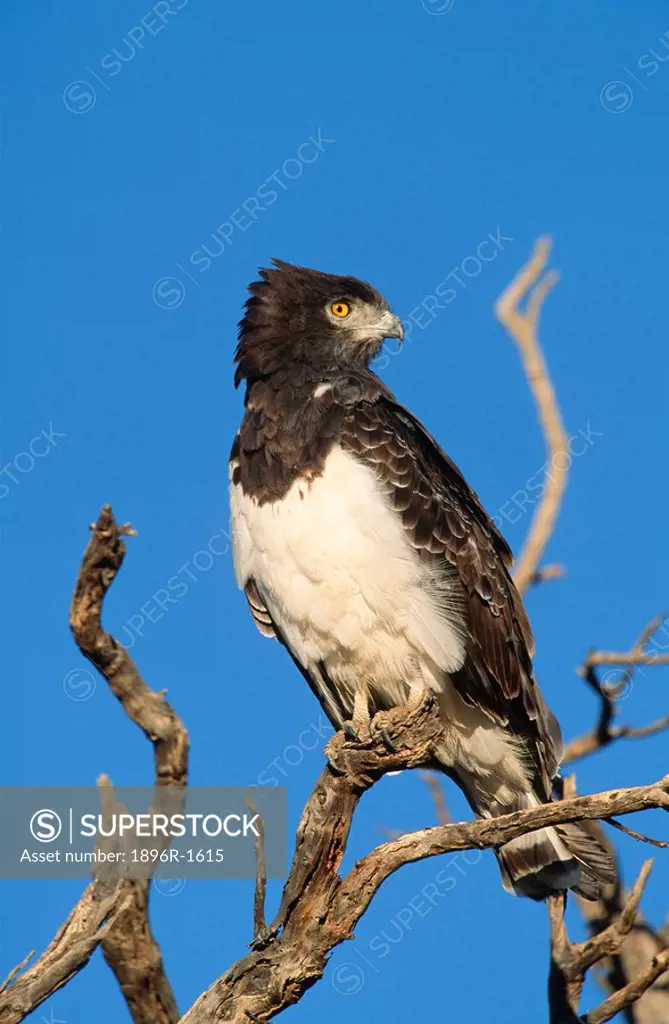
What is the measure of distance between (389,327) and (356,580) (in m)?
2.03

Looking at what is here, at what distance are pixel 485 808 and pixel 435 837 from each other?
202 cm

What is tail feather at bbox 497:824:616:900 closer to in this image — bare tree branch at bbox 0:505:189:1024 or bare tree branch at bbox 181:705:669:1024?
bare tree branch at bbox 181:705:669:1024

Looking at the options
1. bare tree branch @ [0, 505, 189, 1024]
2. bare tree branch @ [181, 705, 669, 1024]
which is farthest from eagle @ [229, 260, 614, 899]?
bare tree branch @ [0, 505, 189, 1024]

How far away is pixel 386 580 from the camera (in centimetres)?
621

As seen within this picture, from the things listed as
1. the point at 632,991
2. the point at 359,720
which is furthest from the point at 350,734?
the point at 632,991

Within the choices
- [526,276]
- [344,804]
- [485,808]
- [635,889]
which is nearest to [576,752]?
[485,808]

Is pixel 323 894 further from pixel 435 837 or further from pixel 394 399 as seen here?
pixel 394 399

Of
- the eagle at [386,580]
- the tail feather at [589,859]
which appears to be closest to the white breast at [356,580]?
the eagle at [386,580]

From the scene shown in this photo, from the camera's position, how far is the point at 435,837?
17.3 feet

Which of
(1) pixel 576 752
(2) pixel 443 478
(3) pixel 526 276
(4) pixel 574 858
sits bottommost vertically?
(4) pixel 574 858

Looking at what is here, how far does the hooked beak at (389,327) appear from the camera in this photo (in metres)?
7.44

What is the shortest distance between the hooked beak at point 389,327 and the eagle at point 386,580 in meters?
0.33

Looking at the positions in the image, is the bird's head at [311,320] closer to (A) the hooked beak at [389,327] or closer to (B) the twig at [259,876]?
(A) the hooked beak at [389,327]

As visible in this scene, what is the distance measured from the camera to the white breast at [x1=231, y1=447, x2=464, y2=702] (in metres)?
6.18
